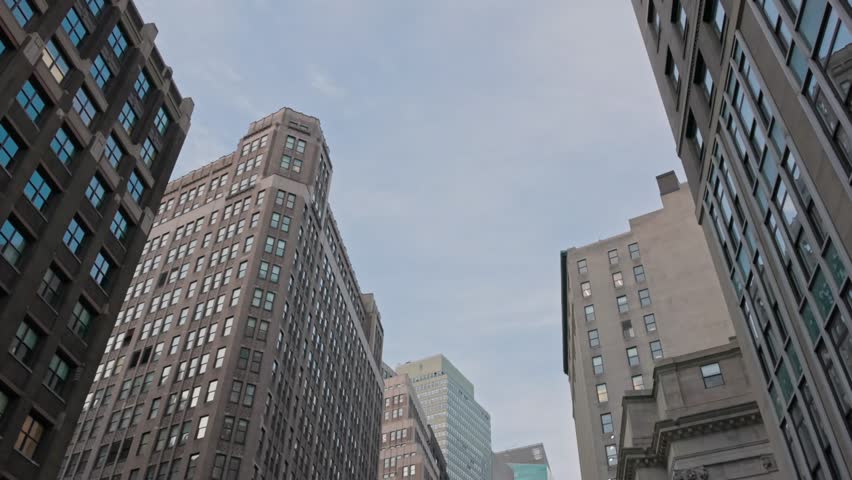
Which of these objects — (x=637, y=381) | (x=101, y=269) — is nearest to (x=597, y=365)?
(x=637, y=381)

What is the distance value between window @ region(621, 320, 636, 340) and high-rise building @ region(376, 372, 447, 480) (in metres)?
67.6

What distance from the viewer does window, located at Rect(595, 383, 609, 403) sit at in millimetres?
75675

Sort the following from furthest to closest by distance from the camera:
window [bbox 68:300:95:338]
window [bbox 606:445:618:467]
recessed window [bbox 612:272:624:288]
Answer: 1. recessed window [bbox 612:272:624:288]
2. window [bbox 606:445:618:467]
3. window [bbox 68:300:95:338]

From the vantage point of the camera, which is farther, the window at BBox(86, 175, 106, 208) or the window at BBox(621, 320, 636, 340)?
the window at BBox(621, 320, 636, 340)

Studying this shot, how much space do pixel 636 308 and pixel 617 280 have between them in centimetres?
528

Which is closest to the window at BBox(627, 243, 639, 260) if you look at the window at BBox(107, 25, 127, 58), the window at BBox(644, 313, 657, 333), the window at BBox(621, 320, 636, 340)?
the window at BBox(644, 313, 657, 333)

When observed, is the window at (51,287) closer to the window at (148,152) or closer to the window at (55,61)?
the window at (55,61)

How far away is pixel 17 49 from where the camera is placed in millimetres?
33750

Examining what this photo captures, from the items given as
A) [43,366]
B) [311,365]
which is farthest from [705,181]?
[311,365]

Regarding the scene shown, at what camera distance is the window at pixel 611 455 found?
70000 mm

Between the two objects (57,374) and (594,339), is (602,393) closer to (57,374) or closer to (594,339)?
(594,339)

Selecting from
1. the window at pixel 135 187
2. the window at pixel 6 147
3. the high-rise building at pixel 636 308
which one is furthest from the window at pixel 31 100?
the high-rise building at pixel 636 308

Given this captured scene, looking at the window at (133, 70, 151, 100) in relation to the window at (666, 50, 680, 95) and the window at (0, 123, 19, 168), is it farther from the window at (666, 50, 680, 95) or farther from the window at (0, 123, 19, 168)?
the window at (666, 50, 680, 95)

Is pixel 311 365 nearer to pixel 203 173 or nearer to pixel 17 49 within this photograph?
pixel 203 173
